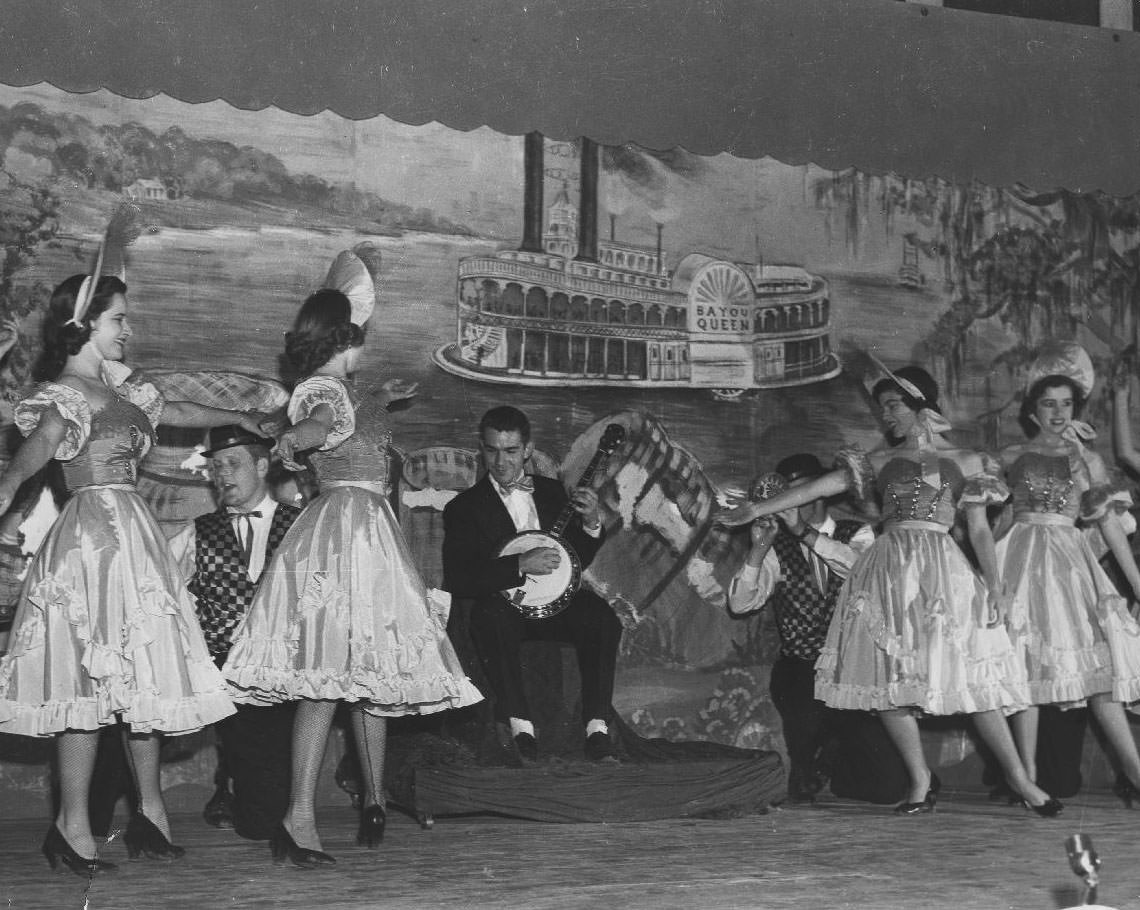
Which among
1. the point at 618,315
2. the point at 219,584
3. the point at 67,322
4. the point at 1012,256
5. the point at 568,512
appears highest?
the point at 1012,256

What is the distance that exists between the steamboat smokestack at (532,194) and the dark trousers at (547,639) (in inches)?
66.1

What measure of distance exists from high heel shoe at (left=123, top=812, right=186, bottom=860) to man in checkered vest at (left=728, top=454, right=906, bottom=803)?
2.96 m

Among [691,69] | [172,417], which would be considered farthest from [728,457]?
[172,417]

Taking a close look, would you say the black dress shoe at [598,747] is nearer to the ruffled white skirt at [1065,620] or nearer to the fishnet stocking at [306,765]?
the fishnet stocking at [306,765]

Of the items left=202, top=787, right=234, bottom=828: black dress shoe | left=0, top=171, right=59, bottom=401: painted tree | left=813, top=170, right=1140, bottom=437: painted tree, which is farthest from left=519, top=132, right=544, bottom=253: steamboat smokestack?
left=202, top=787, right=234, bottom=828: black dress shoe

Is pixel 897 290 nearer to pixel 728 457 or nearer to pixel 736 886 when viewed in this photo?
pixel 728 457

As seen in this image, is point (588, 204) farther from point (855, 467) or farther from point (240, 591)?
point (240, 591)

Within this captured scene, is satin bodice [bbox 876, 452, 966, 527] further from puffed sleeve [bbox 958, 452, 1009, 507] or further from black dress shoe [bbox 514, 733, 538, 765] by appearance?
black dress shoe [bbox 514, 733, 538, 765]

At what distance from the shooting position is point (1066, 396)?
23.7 feet

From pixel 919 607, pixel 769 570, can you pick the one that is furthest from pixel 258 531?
pixel 919 607

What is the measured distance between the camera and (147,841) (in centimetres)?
520

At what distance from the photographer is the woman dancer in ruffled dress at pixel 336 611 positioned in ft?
17.0

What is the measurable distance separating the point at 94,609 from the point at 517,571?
199 centimetres

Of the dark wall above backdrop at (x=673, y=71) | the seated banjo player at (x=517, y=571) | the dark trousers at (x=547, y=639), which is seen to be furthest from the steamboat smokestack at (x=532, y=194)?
the dark trousers at (x=547, y=639)
